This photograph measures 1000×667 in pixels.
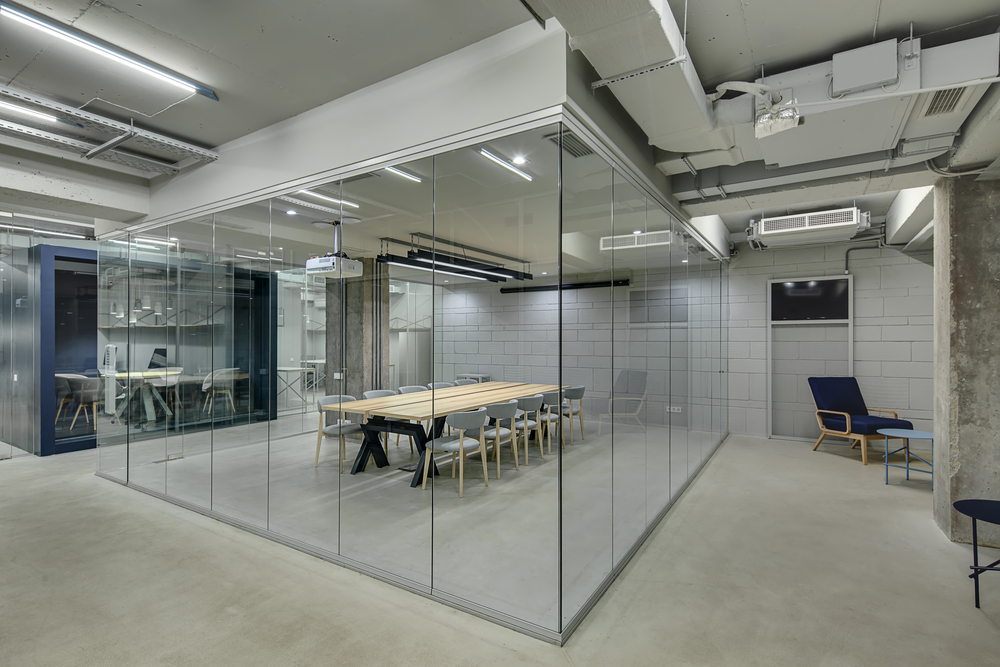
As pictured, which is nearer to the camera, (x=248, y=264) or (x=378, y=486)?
(x=378, y=486)

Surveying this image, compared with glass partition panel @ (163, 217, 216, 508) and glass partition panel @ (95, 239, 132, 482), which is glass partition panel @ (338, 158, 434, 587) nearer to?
glass partition panel @ (163, 217, 216, 508)

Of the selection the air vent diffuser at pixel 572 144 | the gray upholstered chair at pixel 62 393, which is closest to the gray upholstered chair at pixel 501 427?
the air vent diffuser at pixel 572 144

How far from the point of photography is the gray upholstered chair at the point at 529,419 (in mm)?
2716

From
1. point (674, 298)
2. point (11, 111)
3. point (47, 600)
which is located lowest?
point (47, 600)

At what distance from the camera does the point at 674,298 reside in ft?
15.5

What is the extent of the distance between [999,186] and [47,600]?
7368 mm

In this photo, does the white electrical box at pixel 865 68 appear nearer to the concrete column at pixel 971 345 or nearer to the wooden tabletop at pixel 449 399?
the concrete column at pixel 971 345

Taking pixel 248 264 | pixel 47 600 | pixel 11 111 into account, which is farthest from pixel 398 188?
pixel 47 600

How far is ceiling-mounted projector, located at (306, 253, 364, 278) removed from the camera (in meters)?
3.33

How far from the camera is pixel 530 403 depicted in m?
2.78

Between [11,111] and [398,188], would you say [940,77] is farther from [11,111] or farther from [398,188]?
[11,111]

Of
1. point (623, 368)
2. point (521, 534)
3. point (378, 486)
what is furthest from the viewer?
point (623, 368)

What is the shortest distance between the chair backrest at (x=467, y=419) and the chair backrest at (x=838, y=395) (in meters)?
6.30

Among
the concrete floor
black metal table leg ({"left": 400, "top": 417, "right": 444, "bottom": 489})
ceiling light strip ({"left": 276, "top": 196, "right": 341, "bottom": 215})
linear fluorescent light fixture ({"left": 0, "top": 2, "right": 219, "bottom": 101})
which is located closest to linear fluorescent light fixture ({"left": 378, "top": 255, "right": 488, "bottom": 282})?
ceiling light strip ({"left": 276, "top": 196, "right": 341, "bottom": 215})
